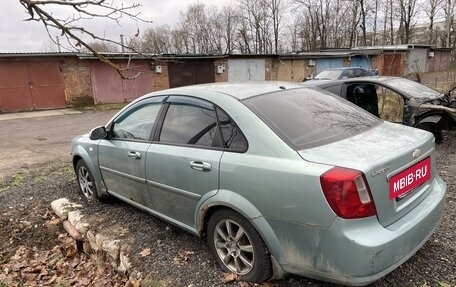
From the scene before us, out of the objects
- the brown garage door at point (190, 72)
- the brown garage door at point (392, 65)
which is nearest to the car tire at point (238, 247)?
the brown garage door at point (190, 72)

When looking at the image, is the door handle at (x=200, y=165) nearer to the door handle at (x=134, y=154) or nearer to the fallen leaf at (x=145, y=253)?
the door handle at (x=134, y=154)

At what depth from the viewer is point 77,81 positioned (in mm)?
18656

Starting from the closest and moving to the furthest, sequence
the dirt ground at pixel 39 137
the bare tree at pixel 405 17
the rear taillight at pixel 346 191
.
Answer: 1. the rear taillight at pixel 346 191
2. the dirt ground at pixel 39 137
3. the bare tree at pixel 405 17

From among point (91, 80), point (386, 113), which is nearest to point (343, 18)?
point (91, 80)

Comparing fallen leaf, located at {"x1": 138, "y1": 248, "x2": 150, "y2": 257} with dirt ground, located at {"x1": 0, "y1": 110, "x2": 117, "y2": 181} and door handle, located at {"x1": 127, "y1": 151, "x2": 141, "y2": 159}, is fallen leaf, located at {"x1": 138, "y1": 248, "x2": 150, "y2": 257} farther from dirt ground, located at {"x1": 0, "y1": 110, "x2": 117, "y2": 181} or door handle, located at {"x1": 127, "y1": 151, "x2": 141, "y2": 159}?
dirt ground, located at {"x1": 0, "y1": 110, "x2": 117, "y2": 181}

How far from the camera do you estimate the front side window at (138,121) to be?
3.54 m

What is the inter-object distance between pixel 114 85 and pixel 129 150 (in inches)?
677

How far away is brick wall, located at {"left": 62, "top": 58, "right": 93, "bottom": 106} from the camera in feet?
60.2

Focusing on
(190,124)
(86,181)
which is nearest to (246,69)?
(86,181)

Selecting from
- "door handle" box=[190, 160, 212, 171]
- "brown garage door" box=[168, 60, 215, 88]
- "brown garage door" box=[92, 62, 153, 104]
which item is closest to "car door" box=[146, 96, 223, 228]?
"door handle" box=[190, 160, 212, 171]

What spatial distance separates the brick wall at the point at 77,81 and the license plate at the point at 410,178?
1872 cm

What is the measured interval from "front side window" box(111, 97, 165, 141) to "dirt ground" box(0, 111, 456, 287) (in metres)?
0.98

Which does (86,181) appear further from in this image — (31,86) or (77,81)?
(77,81)

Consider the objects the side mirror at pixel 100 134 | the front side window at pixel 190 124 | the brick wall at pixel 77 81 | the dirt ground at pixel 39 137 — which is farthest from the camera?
the brick wall at pixel 77 81
